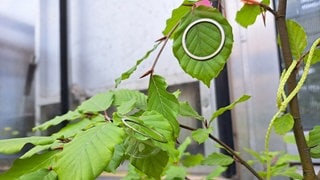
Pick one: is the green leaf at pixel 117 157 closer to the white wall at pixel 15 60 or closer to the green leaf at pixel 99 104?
the green leaf at pixel 99 104

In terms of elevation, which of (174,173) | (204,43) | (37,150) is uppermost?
(204,43)

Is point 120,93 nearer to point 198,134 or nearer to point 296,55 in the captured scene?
point 198,134

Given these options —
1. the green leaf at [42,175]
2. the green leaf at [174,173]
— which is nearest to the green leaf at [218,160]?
the green leaf at [174,173]

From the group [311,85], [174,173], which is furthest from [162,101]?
[311,85]

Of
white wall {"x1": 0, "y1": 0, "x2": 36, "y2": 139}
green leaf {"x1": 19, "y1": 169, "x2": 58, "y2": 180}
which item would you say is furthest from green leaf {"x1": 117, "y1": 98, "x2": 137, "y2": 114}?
white wall {"x1": 0, "y1": 0, "x2": 36, "y2": 139}

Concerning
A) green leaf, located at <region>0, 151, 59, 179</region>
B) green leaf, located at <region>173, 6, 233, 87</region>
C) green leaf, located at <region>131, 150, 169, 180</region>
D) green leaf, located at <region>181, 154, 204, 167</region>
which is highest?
green leaf, located at <region>173, 6, 233, 87</region>

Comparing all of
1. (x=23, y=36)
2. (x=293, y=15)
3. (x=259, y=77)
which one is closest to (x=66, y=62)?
(x=23, y=36)

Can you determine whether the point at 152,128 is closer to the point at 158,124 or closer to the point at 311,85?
the point at 158,124

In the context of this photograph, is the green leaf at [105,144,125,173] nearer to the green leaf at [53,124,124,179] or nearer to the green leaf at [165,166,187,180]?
the green leaf at [53,124,124,179]
